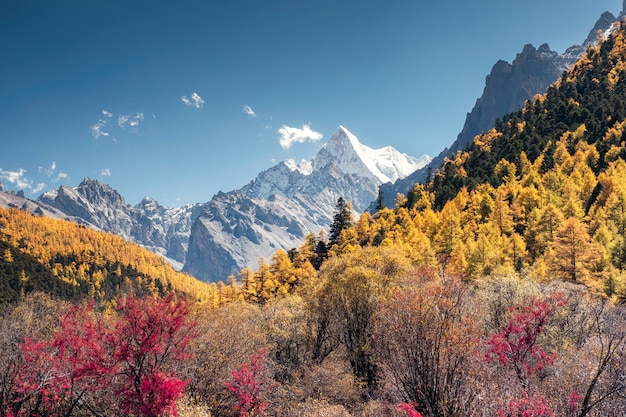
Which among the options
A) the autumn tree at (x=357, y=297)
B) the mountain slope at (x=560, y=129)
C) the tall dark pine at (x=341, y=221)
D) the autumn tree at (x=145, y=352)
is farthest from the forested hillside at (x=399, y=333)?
the tall dark pine at (x=341, y=221)

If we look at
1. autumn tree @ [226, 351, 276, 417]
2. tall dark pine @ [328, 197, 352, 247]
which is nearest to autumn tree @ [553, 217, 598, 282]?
autumn tree @ [226, 351, 276, 417]

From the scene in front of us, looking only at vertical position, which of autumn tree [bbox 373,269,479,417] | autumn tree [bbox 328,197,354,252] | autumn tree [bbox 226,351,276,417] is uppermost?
autumn tree [bbox 328,197,354,252]

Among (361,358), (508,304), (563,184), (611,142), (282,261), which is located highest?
(611,142)

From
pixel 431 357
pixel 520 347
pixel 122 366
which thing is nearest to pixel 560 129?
pixel 520 347

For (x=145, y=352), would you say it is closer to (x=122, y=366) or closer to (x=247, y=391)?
(x=122, y=366)

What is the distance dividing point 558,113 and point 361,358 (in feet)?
379

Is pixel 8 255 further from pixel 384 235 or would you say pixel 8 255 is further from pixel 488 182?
pixel 488 182

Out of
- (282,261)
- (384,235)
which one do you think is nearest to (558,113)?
(384,235)

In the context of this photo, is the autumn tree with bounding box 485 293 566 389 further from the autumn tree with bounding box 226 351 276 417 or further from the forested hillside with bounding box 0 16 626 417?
the autumn tree with bounding box 226 351 276 417

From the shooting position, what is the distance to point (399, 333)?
926 inches

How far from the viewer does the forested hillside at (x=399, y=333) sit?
71.0ft

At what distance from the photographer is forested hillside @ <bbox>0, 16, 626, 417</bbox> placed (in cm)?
2164

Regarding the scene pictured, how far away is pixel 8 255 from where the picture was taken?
638 feet

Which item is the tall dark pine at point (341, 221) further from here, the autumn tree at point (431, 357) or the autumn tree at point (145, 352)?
the autumn tree at point (145, 352)
